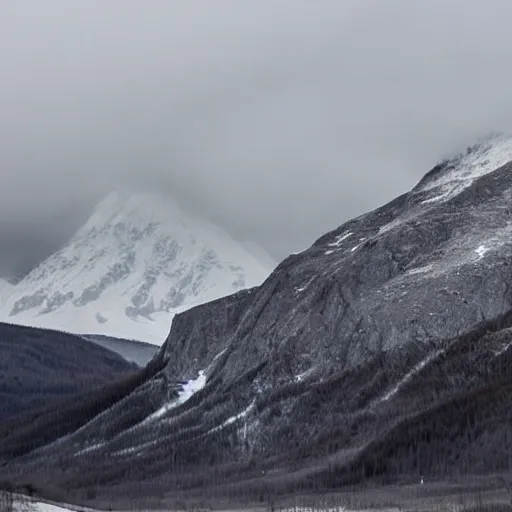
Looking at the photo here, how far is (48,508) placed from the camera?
501 feet

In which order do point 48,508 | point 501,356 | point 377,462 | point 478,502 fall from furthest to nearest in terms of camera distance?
1. point 501,356
2. point 377,462
3. point 48,508
4. point 478,502

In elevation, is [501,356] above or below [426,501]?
above

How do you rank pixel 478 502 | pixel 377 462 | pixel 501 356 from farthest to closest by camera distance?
pixel 501 356 → pixel 377 462 → pixel 478 502

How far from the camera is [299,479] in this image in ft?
561

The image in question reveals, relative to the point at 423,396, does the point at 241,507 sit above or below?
below

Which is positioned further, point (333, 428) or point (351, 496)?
point (333, 428)

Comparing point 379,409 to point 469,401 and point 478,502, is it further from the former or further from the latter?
point 478,502

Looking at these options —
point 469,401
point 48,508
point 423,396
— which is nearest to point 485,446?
point 469,401

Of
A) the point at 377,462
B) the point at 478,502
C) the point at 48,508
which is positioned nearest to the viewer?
the point at 478,502

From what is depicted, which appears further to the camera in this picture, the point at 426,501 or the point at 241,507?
the point at 241,507

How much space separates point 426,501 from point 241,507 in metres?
28.5

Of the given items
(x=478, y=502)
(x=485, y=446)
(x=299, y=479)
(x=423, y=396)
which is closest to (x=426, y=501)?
(x=478, y=502)

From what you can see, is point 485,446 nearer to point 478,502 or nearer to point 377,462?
point 377,462

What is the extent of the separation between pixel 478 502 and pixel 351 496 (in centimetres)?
2401
